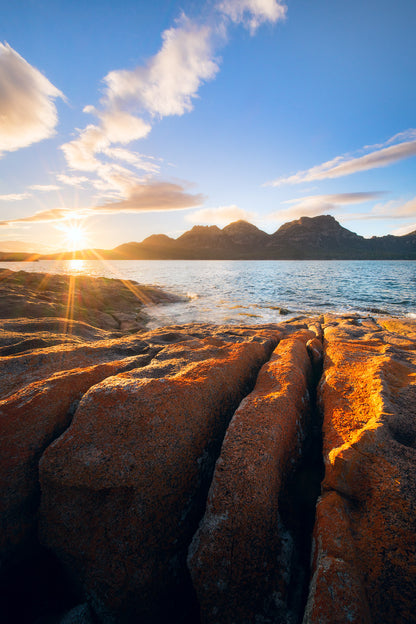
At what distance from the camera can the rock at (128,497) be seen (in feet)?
9.34

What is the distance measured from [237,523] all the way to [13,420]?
3273mm

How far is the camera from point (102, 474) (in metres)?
3.10

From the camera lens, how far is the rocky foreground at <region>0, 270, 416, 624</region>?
246 centimetres

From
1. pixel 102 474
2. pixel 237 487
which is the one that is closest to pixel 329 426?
pixel 237 487

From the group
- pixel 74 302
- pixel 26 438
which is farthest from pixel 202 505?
pixel 74 302

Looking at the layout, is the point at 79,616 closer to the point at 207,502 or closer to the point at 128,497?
the point at 128,497

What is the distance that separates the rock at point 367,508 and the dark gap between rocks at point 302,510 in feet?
0.86

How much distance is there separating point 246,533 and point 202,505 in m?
0.75

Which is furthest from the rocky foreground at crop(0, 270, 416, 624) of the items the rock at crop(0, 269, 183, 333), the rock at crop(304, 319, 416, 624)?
the rock at crop(0, 269, 183, 333)

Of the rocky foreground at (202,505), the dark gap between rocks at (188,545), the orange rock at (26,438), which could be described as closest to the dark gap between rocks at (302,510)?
the rocky foreground at (202,505)

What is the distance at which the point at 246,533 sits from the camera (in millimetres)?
2703

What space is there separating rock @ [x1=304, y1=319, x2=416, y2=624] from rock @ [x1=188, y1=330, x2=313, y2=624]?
45 centimetres

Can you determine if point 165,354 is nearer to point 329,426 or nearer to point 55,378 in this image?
point 55,378

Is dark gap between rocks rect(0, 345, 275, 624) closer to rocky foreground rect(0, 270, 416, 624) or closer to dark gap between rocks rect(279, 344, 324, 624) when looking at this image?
rocky foreground rect(0, 270, 416, 624)
